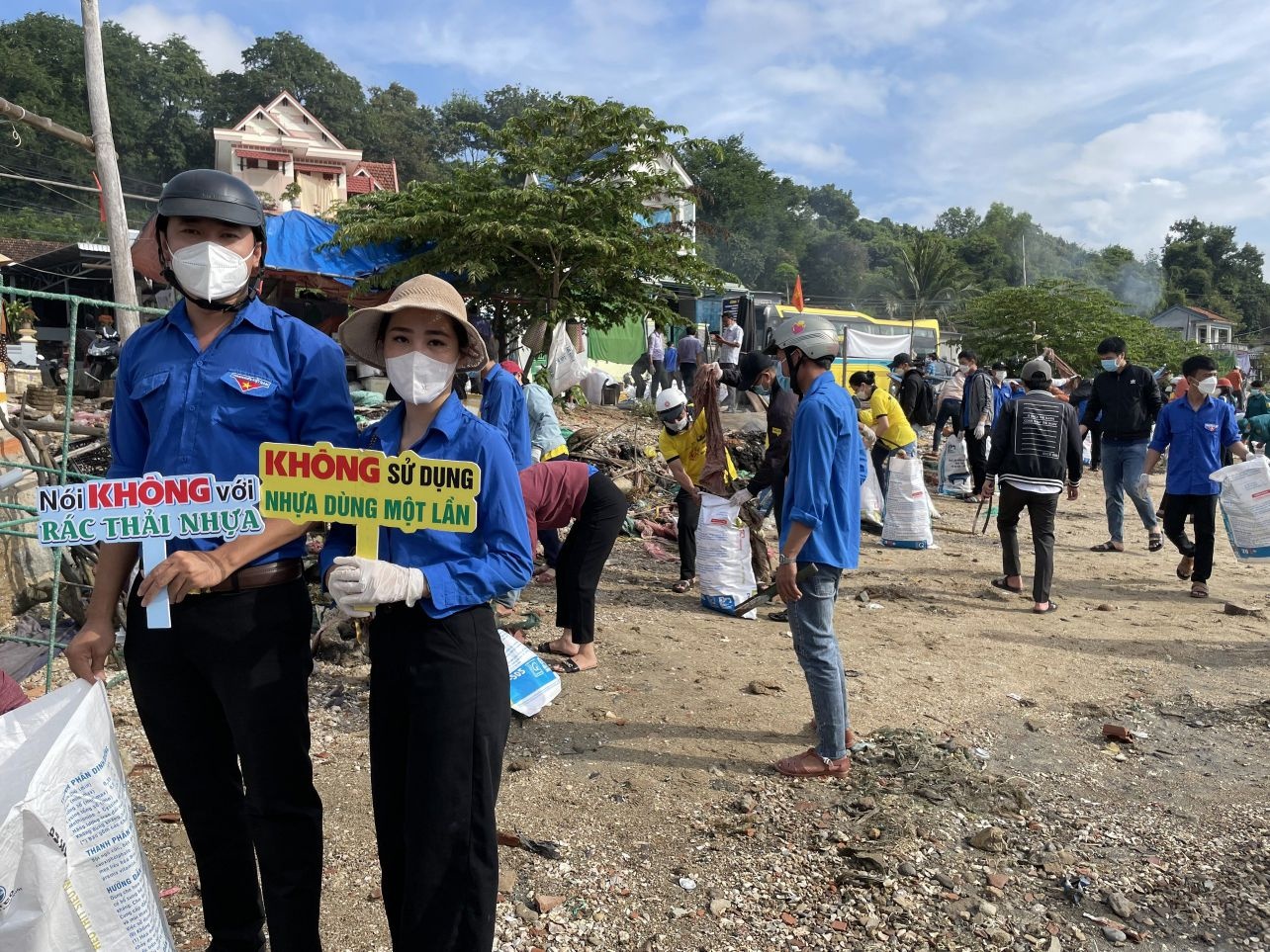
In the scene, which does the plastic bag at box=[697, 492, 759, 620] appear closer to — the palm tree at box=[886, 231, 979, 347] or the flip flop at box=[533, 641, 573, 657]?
the flip flop at box=[533, 641, 573, 657]

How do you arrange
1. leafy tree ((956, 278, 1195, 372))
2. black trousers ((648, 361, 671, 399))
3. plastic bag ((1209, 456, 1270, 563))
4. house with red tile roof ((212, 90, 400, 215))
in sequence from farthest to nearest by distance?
house with red tile roof ((212, 90, 400, 215)) → leafy tree ((956, 278, 1195, 372)) → black trousers ((648, 361, 671, 399)) → plastic bag ((1209, 456, 1270, 563))

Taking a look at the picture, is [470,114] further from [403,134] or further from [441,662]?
[441,662]

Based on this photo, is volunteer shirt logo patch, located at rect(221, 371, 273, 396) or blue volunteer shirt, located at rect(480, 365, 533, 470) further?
blue volunteer shirt, located at rect(480, 365, 533, 470)

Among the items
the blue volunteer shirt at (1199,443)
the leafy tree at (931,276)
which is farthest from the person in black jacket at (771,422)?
the leafy tree at (931,276)

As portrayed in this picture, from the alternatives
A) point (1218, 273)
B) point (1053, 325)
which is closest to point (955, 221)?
point (1218, 273)

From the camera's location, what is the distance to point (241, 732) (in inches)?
81.3

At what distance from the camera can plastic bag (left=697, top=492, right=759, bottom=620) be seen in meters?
6.13

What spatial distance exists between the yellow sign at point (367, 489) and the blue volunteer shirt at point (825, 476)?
6.56 feet

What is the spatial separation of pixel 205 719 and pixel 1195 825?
362cm

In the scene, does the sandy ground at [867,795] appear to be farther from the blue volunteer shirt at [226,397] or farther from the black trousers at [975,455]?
the black trousers at [975,455]

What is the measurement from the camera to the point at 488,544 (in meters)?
2.00

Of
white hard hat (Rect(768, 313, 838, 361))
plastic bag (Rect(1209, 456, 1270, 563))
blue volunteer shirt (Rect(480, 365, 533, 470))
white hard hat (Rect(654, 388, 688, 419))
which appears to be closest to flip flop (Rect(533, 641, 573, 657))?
blue volunteer shirt (Rect(480, 365, 533, 470))

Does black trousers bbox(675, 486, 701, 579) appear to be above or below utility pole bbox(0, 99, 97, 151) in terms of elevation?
below

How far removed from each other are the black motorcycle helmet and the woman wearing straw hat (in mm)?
447
